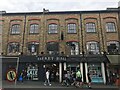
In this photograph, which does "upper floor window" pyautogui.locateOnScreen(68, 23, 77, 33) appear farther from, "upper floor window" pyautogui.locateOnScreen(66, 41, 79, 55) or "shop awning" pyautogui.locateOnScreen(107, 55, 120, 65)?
"shop awning" pyautogui.locateOnScreen(107, 55, 120, 65)

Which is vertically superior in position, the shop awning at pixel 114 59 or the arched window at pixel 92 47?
the arched window at pixel 92 47

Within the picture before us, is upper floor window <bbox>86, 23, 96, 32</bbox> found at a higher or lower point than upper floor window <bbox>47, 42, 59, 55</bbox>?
higher

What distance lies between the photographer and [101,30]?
71.2 feet

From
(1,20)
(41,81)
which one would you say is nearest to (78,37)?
(41,81)

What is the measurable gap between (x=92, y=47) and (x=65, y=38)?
11.6 feet

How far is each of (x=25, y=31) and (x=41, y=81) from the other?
678 cm

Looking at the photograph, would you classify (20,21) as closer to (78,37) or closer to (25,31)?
(25,31)

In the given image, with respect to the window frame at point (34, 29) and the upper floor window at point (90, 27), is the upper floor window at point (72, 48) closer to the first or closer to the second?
the upper floor window at point (90, 27)

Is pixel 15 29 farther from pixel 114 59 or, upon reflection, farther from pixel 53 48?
pixel 114 59

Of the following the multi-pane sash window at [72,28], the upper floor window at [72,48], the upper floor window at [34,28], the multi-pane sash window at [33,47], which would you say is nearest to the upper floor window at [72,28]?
the multi-pane sash window at [72,28]

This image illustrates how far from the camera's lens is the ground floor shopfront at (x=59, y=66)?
20391 millimetres

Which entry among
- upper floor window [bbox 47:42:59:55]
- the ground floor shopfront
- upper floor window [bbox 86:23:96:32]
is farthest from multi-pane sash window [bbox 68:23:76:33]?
the ground floor shopfront

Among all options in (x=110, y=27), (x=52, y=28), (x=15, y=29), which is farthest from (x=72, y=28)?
(x=15, y=29)

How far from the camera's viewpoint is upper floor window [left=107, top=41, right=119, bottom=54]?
2098cm
